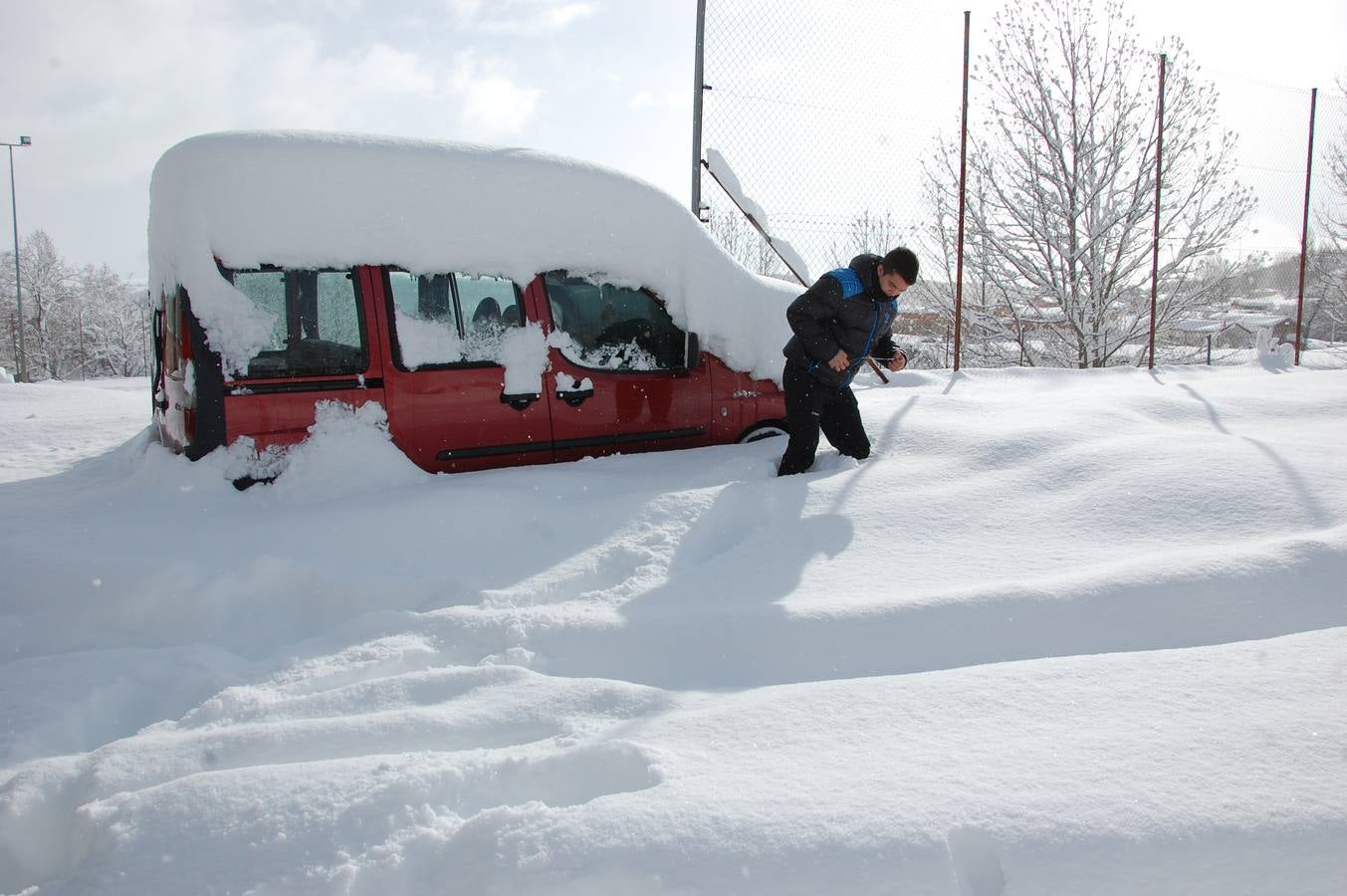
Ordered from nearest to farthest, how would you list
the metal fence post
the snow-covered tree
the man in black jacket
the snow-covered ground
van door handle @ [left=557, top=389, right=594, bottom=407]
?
1. the snow-covered ground
2. the man in black jacket
3. van door handle @ [left=557, top=389, right=594, bottom=407]
4. the metal fence post
5. the snow-covered tree

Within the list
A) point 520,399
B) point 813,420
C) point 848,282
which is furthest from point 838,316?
point 520,399

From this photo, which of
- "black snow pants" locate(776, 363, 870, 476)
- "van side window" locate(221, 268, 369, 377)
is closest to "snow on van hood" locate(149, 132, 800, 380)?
"van side window" locate(221, 268, 369, 377)

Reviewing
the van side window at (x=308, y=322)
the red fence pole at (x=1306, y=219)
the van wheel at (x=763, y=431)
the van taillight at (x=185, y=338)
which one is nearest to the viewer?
the van taillight at (x=185, y=338)

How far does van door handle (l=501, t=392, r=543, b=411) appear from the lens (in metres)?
4.13

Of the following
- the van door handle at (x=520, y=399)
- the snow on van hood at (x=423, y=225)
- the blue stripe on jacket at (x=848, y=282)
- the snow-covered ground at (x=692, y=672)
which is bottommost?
the snow-covered ground at (x=692, y=672)

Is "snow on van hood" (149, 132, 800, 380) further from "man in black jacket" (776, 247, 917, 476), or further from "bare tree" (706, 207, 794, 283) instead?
"bare tree" (706, 207, 794, 283)

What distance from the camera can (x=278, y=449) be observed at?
3.71 meters

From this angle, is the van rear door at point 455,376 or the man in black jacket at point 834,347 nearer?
the van rear door at point 455,376

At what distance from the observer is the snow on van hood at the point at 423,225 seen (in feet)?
11.9

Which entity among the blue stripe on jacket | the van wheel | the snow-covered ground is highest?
the blue stripe on jacket

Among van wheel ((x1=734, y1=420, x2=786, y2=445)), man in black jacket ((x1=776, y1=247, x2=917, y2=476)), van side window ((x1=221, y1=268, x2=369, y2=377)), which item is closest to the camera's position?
van side window ((x1=221, y1=268, x2=369, y2=377))

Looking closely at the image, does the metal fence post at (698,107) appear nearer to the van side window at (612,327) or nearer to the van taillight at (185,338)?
the van side window at (612,327)

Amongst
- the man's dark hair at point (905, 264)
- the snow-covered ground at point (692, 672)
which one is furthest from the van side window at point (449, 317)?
the man's dark hair at point (905, 264)

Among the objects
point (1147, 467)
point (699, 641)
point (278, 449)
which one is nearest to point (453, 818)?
point (699, 641)
